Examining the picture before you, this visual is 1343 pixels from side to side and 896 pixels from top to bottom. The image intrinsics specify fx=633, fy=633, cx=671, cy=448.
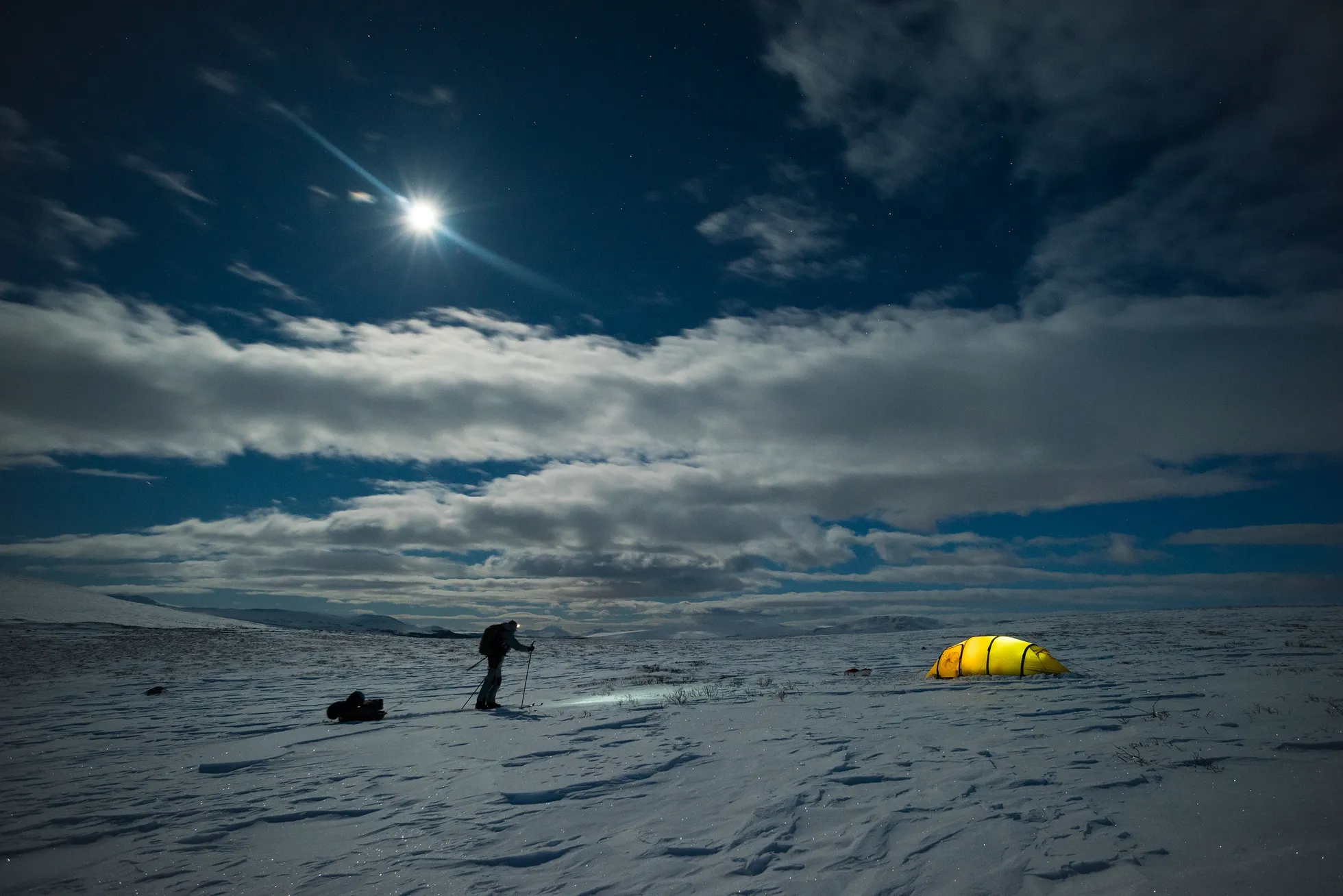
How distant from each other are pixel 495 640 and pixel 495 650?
0.98 feet

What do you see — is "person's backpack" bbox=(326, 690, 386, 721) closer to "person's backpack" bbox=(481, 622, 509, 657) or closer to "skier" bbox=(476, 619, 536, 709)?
"skier" bbox=(476, 619, 536, 709)

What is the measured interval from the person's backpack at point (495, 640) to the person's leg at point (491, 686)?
173 millimetres

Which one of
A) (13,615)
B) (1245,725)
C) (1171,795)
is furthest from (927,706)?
(13,615)

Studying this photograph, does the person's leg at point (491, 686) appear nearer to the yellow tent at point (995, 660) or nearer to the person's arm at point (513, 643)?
the person's arm at point (513, 643)

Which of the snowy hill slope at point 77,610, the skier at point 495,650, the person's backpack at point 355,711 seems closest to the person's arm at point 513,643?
the skier at point 495,650

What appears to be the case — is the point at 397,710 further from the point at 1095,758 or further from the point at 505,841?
the point at 1095,758

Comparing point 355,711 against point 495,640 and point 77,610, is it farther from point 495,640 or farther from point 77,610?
point 77,610

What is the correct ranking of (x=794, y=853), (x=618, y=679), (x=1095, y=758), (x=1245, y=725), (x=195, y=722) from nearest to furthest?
(x=794, y=853), (x=1095, y=758), (x=1245, y=725), (x=195, y=722), (x=618, y=679)

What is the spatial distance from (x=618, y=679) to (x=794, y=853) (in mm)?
16000

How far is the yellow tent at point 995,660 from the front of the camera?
51.2 ft

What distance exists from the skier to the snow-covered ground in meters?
0.80

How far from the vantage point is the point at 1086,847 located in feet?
16.4

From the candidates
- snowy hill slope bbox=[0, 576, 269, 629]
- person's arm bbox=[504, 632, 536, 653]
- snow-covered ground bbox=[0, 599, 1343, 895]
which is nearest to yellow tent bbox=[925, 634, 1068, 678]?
snow-covered ground bbox=[0, 599, 1343, 895]

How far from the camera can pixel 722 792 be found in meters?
7.17
